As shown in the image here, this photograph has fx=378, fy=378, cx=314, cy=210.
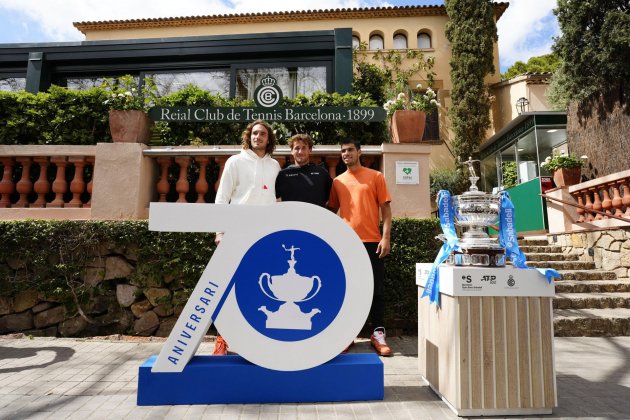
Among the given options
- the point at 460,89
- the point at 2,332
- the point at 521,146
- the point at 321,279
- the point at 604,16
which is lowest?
the point at 2,332

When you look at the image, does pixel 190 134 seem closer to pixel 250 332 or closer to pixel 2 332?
pixel 2 332

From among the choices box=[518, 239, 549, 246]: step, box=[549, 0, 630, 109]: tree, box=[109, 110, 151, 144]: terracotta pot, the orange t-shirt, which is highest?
box=[549, 0, 630, 109]: tree

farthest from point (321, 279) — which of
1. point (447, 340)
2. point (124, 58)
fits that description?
point (124, 58)

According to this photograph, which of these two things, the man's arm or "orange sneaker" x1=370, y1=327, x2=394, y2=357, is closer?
the man's arm

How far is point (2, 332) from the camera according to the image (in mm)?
4199

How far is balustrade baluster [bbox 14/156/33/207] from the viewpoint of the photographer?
4.52 metres

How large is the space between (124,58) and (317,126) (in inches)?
196

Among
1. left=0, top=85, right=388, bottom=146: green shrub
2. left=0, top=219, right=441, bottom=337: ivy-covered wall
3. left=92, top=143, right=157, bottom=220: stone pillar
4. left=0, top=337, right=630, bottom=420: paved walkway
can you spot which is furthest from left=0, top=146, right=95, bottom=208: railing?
left=0, top=337, right=630, bottom=420: paved walkway

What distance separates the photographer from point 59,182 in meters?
4.52

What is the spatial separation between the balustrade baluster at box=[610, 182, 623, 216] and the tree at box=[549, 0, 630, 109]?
3.55m

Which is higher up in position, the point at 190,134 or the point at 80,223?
the point at 190,134

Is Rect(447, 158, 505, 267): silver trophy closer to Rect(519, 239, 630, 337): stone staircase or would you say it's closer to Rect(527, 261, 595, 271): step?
Rect(519, 239, 630, 337): stone staircase

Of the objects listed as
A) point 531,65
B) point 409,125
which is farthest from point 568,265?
point 531,65

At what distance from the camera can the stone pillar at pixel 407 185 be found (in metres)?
4.40
